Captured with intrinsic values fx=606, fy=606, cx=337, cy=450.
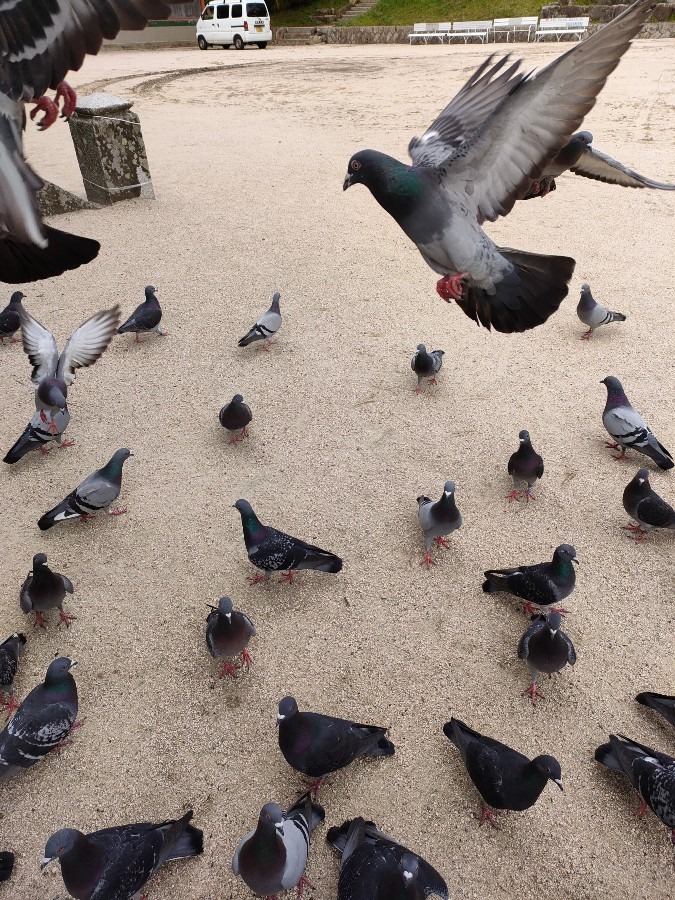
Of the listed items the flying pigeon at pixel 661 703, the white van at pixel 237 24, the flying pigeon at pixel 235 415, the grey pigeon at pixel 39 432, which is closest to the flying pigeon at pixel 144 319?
the grey pigeon at pixel 39 432

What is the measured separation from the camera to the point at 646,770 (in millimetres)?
2367

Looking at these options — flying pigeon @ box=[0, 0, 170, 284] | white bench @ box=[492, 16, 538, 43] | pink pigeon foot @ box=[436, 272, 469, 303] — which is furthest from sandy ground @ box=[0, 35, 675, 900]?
white bench @ box=[492, 16, 538, 43]

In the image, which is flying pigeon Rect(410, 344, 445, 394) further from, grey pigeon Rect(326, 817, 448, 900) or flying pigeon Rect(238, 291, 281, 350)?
grey pigeon Rect(326, 817, 448, 900)

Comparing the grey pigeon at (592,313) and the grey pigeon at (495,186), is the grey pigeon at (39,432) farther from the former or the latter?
the grey pigeon at (592,313)

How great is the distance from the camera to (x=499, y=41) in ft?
79.1

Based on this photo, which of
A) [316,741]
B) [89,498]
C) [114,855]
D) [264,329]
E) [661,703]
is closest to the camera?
[114,855]

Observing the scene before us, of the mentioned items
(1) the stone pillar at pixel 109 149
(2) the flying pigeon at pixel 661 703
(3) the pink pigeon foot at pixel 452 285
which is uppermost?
(3) the pink pigeon foot at pixel 452 285

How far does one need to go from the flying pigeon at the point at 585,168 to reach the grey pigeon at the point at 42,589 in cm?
278

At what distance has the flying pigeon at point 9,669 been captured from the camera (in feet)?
9.35

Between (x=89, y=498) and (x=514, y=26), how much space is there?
2687 cm

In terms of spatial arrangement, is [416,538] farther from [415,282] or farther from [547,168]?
A: [415,282]

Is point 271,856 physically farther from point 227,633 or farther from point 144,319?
point 144,319

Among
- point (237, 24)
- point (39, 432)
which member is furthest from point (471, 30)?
point (39, 432)

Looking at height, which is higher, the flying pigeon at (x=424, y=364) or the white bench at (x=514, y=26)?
the white bench at (x=514, y=26)
